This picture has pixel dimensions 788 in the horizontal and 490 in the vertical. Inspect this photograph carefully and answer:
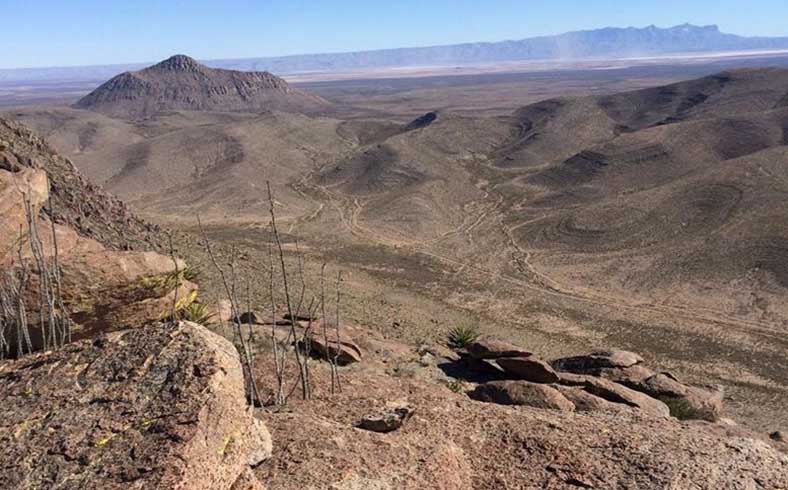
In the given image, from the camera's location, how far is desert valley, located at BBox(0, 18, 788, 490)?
496 centimetres

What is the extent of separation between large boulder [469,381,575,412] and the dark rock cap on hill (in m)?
116

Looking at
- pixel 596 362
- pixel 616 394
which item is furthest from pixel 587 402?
pixel 596 362

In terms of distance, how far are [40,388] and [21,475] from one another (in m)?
0.97

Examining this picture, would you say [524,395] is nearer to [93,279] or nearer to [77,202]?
[93,279]

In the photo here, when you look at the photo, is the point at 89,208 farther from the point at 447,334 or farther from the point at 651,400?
the point at 651,400

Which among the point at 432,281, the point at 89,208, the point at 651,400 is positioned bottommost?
the point at 432,281

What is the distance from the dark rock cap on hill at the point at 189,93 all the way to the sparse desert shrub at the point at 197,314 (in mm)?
112495

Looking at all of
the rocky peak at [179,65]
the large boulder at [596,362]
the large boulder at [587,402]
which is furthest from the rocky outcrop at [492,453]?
the rocky peak at [179,65]

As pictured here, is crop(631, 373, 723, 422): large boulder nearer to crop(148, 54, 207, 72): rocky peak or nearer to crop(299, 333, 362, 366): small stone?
crop(299, 333, 362, 366): small stone

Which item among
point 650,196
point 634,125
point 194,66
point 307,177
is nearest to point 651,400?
point 650,196

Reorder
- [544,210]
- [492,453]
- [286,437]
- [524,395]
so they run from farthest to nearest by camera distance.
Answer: [544,210], [524,395], [492,453], [286,437]

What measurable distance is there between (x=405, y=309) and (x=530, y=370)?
9508 mm

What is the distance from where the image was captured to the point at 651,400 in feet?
38.3

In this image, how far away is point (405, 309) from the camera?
21.4 metres
